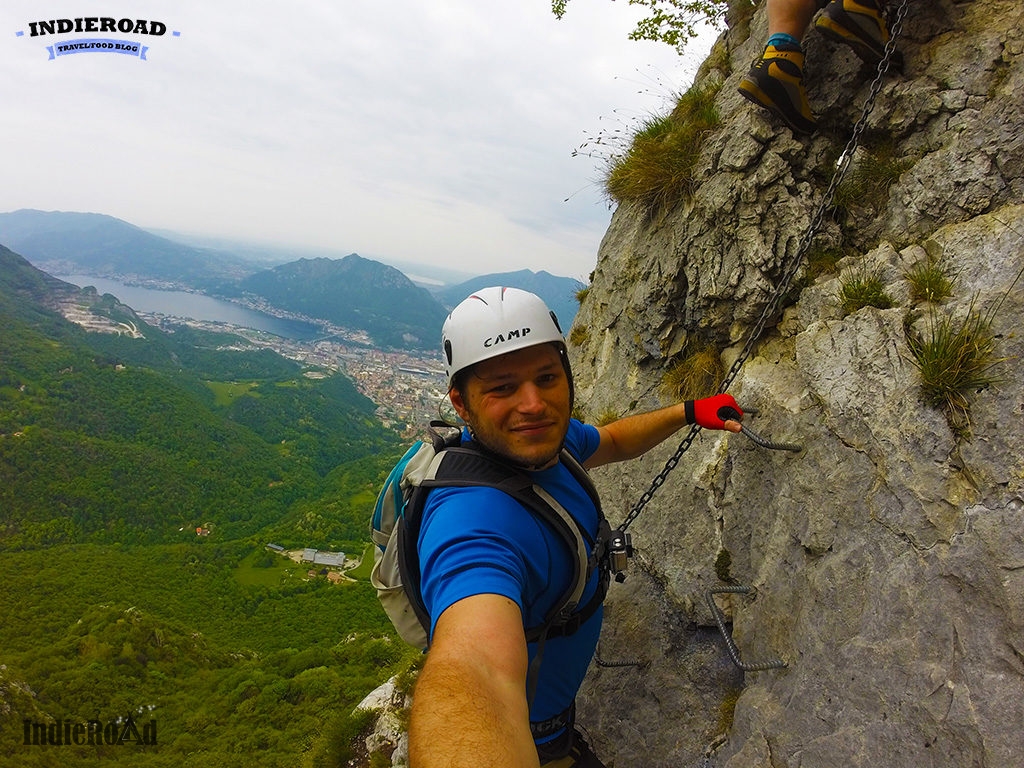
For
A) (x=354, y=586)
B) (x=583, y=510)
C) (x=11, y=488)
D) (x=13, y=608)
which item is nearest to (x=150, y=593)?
(x=13, y=608)

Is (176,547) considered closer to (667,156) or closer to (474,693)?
(667,156)

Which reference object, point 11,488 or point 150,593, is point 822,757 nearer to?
point 150,593

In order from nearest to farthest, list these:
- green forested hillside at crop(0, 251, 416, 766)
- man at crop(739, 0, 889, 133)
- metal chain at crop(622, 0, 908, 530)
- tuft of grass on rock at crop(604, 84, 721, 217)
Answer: metal chain at crop(622, 0, 908, 530) < man at crop(739, 0, 889, 133) < tuft of grass on rock at crop(604, 84, 721, 217) < green forested hillside at crop(0, 251, 416, 766)

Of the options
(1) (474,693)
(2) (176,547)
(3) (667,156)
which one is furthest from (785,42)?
(2) (176,547)

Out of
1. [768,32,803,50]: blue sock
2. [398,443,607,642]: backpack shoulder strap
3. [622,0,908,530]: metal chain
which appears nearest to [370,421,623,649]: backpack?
[398,443,607,642]: backpack shoulder strap

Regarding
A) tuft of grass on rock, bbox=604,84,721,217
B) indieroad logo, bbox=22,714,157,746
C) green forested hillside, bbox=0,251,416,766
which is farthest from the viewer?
green forested hillside, bbox=0,251,416,766

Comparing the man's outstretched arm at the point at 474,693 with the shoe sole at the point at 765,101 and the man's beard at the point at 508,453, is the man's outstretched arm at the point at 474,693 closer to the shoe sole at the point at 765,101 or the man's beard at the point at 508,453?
the man's beard at the point at 508,453

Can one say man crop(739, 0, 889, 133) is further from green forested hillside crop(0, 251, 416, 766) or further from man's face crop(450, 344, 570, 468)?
green forested hillside crop(0, 251, 416, 766)

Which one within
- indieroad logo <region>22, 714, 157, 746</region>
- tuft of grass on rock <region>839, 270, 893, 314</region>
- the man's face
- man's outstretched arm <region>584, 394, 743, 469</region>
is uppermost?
tuft of grass on rock <region>839, 270, 893, 314</region>
